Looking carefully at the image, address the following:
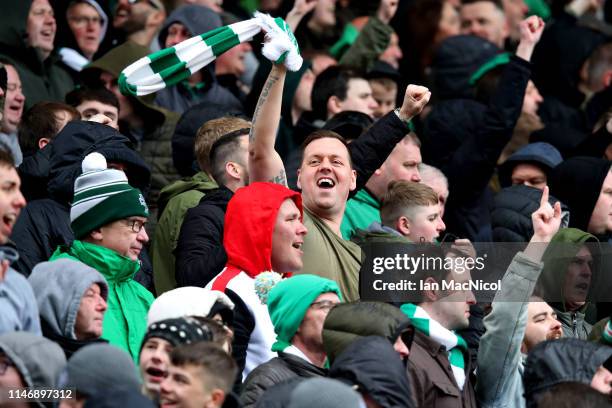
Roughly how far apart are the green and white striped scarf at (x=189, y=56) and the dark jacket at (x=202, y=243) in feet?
2.50

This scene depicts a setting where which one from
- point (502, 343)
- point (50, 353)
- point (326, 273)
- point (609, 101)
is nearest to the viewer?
point (50, 353)

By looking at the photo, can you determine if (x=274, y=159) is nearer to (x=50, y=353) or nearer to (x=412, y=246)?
(x=412, y=246)

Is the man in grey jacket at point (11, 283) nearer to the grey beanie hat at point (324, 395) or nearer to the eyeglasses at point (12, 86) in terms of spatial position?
the grey beanie hat at point (324, 395)

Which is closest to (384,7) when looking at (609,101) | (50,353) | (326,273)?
(609,101)

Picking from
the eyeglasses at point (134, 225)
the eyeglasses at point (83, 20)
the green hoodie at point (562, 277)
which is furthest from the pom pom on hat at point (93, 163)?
the eyeglasses at point (83, 20)

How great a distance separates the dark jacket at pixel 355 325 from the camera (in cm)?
775

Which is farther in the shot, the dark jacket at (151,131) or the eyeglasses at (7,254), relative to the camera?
the dark jacket at (151,131)

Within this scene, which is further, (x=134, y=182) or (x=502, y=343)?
(x=134, y=182)

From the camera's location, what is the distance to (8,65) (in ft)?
35.4

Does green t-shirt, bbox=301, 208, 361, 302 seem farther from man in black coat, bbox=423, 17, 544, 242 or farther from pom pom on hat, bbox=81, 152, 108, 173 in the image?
man in black coat, bbox=423, 17, 544, 242

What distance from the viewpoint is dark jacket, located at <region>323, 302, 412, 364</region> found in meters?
7.75

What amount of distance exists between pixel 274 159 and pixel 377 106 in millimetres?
3526

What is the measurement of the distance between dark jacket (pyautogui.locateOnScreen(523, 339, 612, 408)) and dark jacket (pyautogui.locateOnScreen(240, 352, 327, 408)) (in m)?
1.10

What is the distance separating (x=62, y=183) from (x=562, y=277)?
3.13 m
